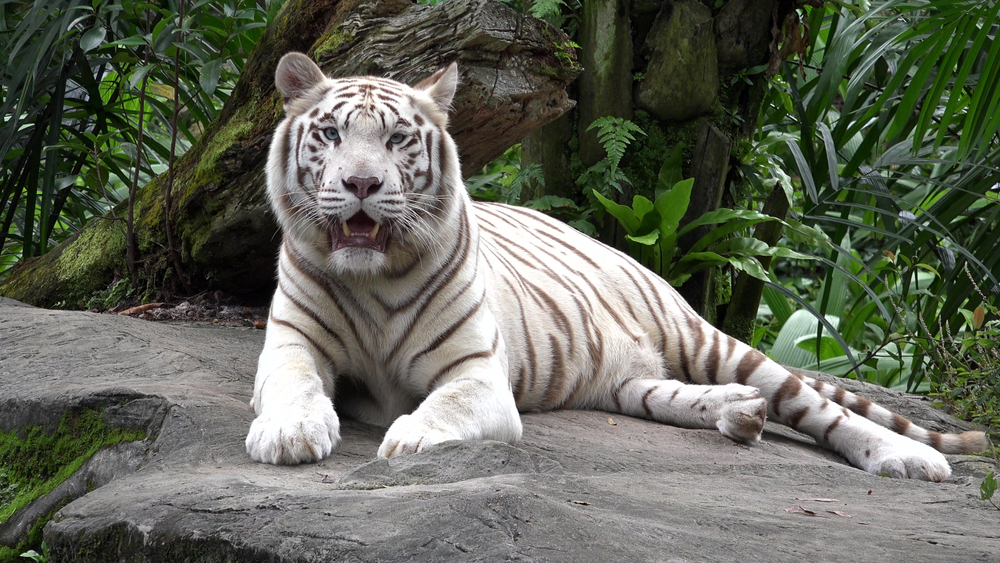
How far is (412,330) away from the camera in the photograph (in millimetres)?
2719

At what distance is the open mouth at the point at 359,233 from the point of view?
8.36ft

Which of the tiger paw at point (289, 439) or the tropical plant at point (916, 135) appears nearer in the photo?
the tiger paw at point (289, 439)

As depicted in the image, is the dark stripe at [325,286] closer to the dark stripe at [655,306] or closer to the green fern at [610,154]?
the dark stripe at [655,306]

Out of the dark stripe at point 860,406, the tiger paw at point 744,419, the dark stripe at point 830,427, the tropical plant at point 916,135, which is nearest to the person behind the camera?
the tiger paw at point 744,419

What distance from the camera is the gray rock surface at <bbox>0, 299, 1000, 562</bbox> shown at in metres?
1.49

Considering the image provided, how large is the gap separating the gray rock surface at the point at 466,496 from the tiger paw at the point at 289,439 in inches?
1.6

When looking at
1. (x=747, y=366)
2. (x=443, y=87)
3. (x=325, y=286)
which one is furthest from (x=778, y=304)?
(x=325, y=286)

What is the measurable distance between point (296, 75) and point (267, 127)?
4.17 feet

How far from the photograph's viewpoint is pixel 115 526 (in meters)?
1.63

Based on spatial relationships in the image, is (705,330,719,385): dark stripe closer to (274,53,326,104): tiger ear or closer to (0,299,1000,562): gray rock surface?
(0,299,1000,562): gray rock surface

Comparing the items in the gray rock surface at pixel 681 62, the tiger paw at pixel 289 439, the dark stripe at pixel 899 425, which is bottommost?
the dark stripe at pixel 899 425

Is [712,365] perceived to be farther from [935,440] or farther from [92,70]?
[92,70]

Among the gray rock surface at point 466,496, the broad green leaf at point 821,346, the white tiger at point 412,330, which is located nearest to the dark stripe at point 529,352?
the white tiger at point 412,330

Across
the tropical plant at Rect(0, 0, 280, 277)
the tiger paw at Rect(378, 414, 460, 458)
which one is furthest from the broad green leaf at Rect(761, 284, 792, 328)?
the tiger paw at Rect(378, 414, 460, 458)
